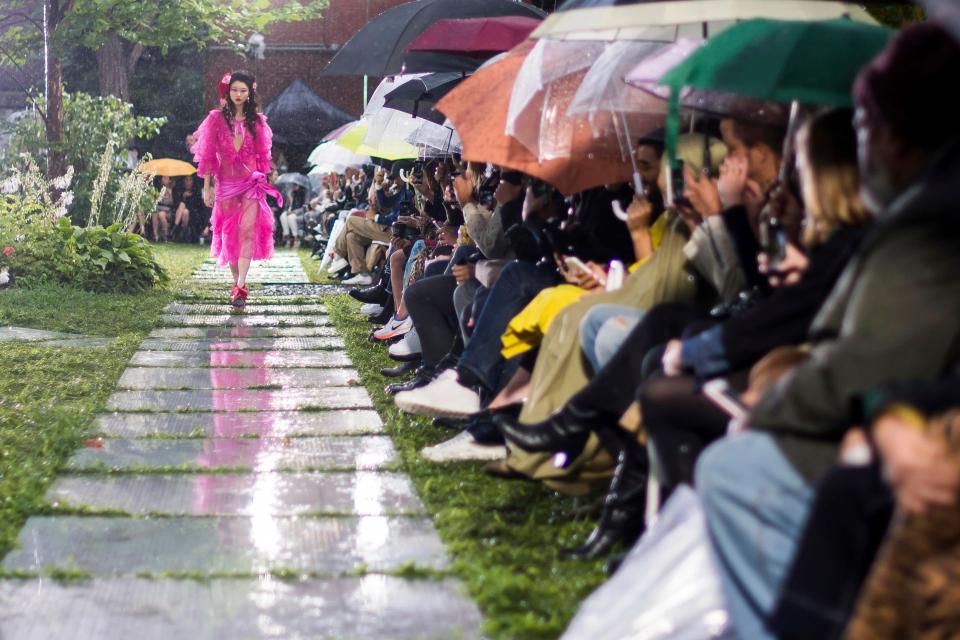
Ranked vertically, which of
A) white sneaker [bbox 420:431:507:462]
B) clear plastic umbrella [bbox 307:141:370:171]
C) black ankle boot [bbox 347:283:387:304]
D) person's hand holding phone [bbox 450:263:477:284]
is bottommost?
black ankle boot [bbox 347:283:387:304]

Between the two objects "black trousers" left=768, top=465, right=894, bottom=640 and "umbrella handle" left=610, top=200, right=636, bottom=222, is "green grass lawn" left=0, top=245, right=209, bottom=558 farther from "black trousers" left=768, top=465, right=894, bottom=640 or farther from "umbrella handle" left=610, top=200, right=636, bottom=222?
"black trousers" left=768, top=465, right=894, bottom=640

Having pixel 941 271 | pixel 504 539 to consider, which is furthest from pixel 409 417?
pixel 941 271

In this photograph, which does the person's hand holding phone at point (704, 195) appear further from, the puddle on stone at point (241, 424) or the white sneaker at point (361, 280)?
the white sneaker at point (361, 280)

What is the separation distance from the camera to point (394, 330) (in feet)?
29.9

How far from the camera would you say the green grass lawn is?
16.4ft

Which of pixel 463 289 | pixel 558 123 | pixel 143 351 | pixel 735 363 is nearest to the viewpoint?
pixel 735 363

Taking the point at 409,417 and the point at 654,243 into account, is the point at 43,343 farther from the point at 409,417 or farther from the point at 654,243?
the point at 654,243

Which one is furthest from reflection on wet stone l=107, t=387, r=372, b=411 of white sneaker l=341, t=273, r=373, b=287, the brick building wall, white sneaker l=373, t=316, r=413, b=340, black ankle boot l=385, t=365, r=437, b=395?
the brick building wall

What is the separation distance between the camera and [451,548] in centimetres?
418

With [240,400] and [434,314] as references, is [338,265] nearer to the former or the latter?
[434,314]

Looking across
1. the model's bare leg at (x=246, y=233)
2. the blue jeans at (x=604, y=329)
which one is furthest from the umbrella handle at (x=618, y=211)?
the model's bare leg at (x=246, y=233)

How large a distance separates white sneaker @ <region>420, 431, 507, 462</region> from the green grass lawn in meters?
1.51

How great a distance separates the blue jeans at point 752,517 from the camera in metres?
2.47

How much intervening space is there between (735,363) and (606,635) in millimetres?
781
